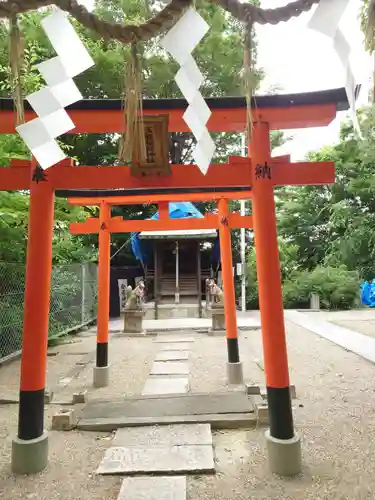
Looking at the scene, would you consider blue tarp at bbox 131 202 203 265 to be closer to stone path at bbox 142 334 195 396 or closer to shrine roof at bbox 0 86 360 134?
stone path at bbox 142 334 195 396

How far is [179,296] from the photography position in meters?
14.3

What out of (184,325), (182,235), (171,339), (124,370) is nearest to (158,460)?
(124,370)

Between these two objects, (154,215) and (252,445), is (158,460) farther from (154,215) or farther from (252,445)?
(154,215)

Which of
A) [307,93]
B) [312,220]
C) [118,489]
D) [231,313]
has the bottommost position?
[118,489]

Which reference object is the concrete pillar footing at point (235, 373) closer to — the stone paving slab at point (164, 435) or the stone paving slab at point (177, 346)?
the stone paving slab at point (164, 435)

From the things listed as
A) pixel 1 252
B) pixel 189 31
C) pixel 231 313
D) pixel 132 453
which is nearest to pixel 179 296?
pixel 1 252

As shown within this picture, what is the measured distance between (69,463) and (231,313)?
286cm

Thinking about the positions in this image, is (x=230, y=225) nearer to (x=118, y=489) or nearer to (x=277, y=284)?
(x=277, y=284)

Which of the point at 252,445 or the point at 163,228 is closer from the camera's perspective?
the point at 252,445

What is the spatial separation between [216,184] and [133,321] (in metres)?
7.69

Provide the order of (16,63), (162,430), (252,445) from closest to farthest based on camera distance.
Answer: (16,63), (252,445), (162,430)

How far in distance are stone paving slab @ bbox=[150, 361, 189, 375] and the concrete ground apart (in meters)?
0.15

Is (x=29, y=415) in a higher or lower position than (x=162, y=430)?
higher

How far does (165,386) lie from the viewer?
18.5 ft
